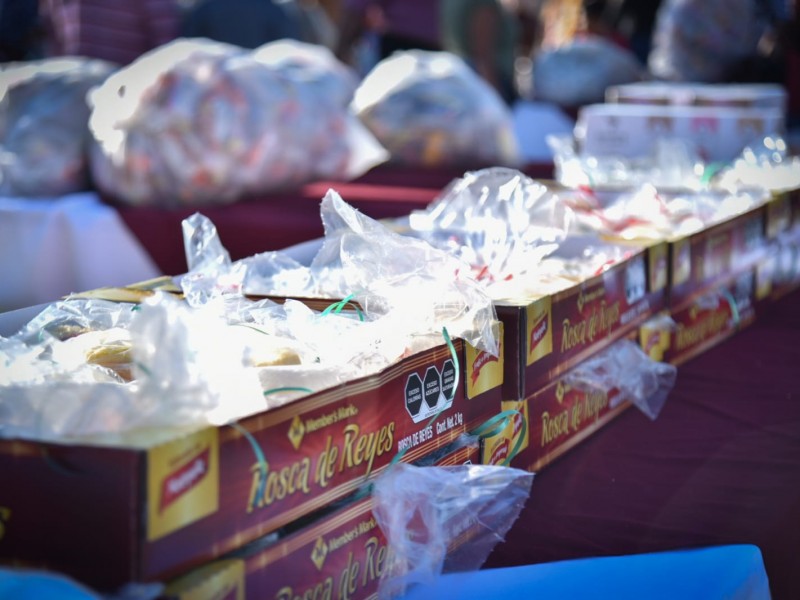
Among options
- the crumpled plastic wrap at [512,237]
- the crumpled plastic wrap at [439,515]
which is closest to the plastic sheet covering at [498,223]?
the crumpled plastic wrap at [512,237]

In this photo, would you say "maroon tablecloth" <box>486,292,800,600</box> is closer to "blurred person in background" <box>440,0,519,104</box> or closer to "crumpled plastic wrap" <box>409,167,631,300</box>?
"crumpled plastic wrap" <box>409,167,631,300</box>

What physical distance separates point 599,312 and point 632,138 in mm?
1331

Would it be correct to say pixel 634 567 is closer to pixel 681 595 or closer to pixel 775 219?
pixel 681 595

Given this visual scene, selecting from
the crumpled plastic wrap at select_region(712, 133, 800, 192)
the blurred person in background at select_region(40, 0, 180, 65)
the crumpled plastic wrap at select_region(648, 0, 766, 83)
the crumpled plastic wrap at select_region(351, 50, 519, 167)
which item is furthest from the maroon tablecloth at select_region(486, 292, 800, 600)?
the crumpled plastic wrap at select_region(648, 0, 766, 83)

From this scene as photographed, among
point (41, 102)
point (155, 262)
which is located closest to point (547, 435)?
point (155, 262)

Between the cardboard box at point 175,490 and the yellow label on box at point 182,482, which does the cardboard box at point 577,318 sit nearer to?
the cardboard box at point 175,490

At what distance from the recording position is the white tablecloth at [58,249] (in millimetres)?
1857

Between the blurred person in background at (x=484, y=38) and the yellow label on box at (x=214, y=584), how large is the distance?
376 cm

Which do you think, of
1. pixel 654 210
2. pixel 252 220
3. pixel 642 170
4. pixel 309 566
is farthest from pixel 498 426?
pixel 642 170

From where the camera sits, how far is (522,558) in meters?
0.80

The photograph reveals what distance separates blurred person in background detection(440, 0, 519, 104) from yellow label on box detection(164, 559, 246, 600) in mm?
3763

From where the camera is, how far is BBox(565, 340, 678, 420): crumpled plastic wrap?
1.07m

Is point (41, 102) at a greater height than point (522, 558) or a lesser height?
greater

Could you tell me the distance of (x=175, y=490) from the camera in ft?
1.76
